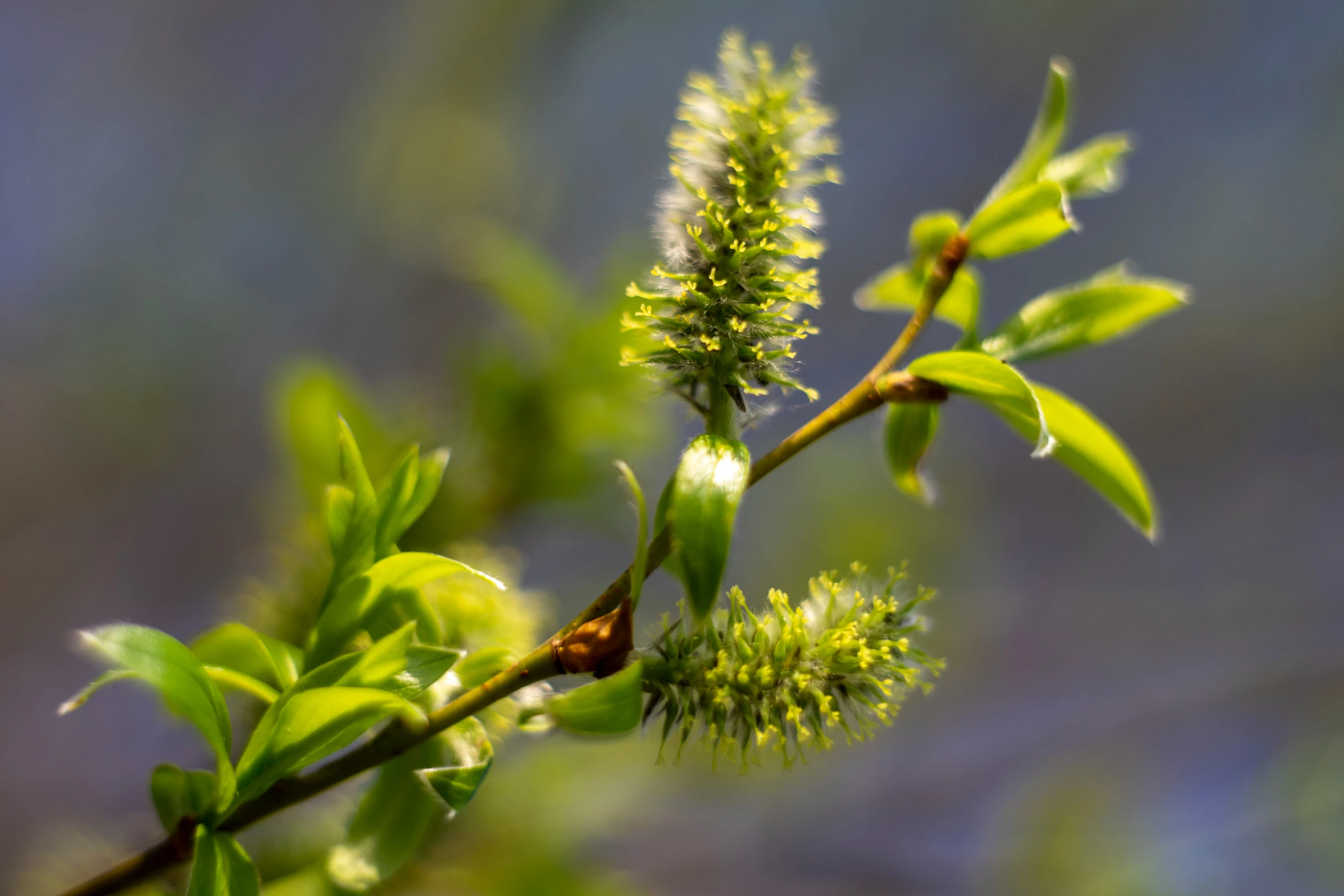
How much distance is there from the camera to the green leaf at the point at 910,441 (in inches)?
11.5

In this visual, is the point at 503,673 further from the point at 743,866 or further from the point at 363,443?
the point at 743,866

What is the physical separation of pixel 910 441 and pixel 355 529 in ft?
0.63

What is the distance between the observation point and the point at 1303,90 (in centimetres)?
165

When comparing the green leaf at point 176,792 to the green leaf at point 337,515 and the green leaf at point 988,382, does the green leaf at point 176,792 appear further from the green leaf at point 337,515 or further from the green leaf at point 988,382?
the green leaf at point 988,382

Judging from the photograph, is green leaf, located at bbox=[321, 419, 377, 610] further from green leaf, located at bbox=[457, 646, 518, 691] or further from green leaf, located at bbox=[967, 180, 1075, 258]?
green leaf, located at bbox=[967, 180, 1075, 258]

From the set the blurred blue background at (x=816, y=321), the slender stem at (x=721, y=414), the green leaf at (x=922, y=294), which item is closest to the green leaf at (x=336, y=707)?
the slender stem at (x=721, y=414)

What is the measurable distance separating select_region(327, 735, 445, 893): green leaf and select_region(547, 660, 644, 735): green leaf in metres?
0.11

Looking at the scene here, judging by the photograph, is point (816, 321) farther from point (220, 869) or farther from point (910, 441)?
point (220, 869)

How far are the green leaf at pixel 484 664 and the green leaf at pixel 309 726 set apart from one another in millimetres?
36

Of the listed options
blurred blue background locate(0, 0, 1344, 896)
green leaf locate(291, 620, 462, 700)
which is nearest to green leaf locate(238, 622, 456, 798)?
green leaf locate(291, 620, 462, 700)

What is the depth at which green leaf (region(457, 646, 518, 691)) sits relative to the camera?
279 millimetres

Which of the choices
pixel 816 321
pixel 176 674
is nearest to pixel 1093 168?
pixel 176 674

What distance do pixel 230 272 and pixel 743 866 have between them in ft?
4.81

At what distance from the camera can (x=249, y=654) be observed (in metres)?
0.32
